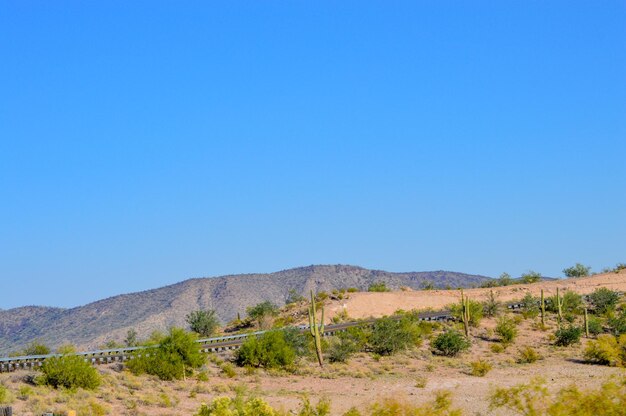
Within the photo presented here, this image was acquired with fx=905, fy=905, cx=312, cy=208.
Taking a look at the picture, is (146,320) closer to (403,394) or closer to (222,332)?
(222,332)

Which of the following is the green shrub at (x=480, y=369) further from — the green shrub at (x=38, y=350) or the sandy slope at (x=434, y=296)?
the sandy slope at (x=434, y=296)

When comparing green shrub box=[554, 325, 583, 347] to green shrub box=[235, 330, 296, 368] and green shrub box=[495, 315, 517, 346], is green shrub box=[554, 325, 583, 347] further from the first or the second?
green shrub box=[235, 330, 296, 368]

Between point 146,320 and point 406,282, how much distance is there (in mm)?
61628

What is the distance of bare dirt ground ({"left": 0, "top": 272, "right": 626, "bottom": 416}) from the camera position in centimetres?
3266

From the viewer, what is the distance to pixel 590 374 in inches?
1690

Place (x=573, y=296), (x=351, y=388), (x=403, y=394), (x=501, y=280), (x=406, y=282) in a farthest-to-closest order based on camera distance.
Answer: (x=406, y=282) < (x=501, y=280) < (x=573, y=296) < (x=351, y=388) < (x=403, y=394)

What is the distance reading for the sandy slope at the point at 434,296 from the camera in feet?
248

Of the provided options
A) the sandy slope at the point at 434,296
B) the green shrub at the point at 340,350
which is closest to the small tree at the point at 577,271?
the sandy slope at the point at 434,296

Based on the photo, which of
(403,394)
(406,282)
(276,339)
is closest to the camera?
(403,394)

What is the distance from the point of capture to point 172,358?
41.5 m

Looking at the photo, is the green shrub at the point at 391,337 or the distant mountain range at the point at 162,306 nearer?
the green shrub at the point at 391,337

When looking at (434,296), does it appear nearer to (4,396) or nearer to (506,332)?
(506,332)

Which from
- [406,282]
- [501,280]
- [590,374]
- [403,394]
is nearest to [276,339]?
[403,394]

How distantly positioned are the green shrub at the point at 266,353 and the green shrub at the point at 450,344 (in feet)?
30.7
